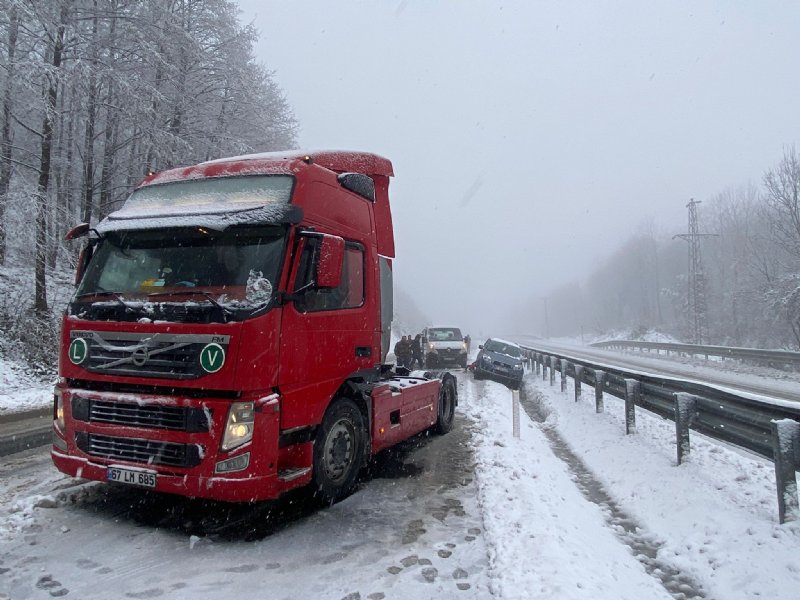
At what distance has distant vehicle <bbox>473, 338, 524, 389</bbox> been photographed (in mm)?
17719

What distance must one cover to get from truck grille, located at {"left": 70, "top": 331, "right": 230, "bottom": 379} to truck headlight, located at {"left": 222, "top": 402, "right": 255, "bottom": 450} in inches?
15.6

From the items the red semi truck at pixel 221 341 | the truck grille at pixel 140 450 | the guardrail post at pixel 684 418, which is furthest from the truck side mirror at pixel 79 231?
the guardrail post at pixel 684 418

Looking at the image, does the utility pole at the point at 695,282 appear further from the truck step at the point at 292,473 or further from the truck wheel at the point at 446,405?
the truck step at the point at 292,473

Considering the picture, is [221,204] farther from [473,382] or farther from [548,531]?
[473,382]

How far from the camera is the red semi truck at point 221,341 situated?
4.11 m

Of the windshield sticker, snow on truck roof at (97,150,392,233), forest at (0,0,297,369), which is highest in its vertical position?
forest at (0,0,297,369)

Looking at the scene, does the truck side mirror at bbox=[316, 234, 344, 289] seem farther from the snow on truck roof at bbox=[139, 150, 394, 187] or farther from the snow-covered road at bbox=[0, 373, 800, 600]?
the snow-covered road at bbox=[0, 373, 800, 600]

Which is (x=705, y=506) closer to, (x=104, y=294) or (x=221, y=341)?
(x=221, y=341)

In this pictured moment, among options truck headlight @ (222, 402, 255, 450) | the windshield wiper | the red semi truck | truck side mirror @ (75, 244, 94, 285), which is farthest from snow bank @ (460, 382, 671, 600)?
truck side mirror @ (75, 244, 94, 285)

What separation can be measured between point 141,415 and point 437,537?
8.77ft

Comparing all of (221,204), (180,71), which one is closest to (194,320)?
(221,204)

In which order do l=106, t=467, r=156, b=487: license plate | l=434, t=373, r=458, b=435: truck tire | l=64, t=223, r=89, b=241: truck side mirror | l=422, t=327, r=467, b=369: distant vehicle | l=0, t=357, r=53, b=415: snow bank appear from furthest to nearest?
l=422, t=327, r=467, b=369: distant vehicle < l=0, t=357, r=53, b=415: snow bank < l=434, t=373, r=458, b=435: truck tire < l=64, t=223, r=89, b=241: truck side mirror < l=106, t=467, r=156, b=487: license plate

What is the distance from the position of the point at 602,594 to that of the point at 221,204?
14.5 feet

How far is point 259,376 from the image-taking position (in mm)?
4156
